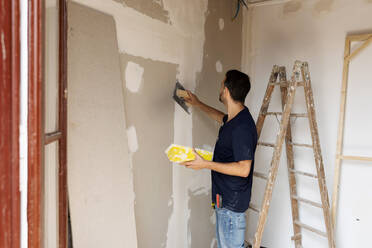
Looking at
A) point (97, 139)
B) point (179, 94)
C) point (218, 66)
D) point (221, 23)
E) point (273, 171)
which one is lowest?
point (273, 171)

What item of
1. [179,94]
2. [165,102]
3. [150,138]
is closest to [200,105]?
[179,94]

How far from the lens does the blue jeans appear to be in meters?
2.08

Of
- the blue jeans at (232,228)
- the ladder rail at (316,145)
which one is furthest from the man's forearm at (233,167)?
the ladder rail at (316,145)

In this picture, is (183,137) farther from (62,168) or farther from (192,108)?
(62,168)

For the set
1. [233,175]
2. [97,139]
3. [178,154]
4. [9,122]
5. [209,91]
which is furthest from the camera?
[209,91]

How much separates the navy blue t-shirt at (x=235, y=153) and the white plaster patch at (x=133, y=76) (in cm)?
67

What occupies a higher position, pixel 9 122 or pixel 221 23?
pixel 221 23

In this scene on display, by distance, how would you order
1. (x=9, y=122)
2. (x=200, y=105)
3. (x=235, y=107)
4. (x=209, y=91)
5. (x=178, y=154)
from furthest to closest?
(x=209, y=91) < (x=200, y=105) < (x=235, y=107) < (x=178, y=154) < (x=9, y=122)

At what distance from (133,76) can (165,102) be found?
14.8 inches

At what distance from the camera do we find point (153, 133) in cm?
212

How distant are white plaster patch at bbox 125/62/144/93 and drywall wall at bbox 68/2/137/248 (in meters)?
0.12

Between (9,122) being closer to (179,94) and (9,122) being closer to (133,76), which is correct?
(133,76)

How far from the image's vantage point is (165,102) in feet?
7.24

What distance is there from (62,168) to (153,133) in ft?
3.04
